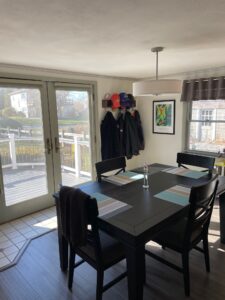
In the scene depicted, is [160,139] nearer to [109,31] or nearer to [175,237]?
[175,237]

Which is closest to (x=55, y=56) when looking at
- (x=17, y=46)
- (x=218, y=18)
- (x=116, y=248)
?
(x=17, y=46)

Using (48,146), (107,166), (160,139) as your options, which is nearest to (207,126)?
(160,139)

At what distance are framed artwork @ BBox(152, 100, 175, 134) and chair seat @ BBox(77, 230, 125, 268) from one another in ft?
9.47

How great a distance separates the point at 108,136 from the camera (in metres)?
4.05

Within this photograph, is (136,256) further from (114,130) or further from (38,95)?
(114,130)

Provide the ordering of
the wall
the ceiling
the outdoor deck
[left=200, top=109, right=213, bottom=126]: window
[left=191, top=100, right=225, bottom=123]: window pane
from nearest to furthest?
1. the ceiling
2. the outdoor deck
3. [left=191, top=100, right=225, bottom=123]: window pane
4. [left=200, top=109, right=213, bottom=126]: window
5. the wall

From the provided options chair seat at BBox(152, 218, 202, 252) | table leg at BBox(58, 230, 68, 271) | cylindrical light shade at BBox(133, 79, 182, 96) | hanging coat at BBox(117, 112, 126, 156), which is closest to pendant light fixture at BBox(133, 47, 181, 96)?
cylindrical light shade at BBox(133, 79, 182, 96)

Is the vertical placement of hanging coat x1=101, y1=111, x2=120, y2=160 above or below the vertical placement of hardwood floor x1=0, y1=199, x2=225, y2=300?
above

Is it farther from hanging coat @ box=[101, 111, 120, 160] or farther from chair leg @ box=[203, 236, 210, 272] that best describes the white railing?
chair leg @ box=[203, 236, 210, 272]

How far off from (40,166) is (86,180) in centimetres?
94

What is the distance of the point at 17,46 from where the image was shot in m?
2.09

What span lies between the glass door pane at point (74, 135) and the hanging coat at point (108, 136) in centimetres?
27

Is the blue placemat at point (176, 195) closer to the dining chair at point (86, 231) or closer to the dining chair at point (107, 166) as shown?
the dining chair at point (86, 231)

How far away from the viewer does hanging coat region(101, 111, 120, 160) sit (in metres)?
4.04
